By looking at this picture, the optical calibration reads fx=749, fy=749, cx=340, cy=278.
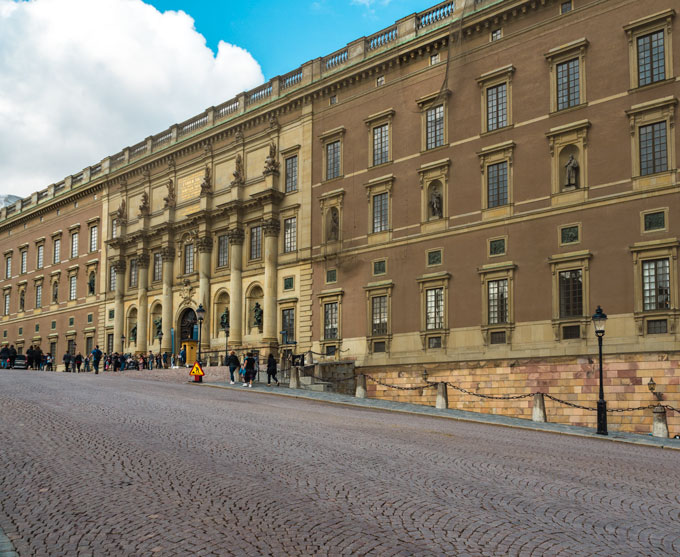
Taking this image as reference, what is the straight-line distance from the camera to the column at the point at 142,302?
5316 centimetres

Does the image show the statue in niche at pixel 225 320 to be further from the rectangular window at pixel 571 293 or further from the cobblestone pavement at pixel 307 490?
the cobblestone pavement at pixel 307 490

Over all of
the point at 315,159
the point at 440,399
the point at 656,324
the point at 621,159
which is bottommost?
the point at 440,399

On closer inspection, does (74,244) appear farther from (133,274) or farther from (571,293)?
(571,293)

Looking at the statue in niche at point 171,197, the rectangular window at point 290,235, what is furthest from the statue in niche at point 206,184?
the rectangular window at point 290,235

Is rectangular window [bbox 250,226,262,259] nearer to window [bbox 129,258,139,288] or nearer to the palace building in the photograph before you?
the palace building

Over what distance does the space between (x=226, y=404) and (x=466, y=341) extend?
48.7ft

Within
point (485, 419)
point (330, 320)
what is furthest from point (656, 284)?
point (330, 320)

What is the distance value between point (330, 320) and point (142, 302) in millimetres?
19320

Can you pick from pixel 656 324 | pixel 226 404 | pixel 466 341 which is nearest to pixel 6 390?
pixel 226 404

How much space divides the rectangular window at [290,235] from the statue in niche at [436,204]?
10002mm

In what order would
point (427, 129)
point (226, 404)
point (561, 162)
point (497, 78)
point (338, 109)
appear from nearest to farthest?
point (226, 404)
point (561, 162)
point (497, 78)
point (427, 129)
point (338, 109)

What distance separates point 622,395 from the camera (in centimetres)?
2731

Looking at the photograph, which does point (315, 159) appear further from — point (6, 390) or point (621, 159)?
point (6, 390)

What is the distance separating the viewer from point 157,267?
53625mm
